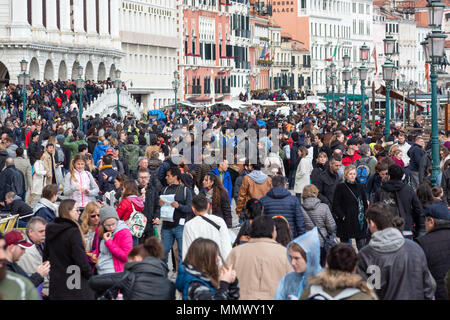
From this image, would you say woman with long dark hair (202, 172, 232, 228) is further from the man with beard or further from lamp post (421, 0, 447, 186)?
the man with beard

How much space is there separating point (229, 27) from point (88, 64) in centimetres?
2584

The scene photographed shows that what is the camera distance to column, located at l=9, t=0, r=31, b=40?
58.2 meters

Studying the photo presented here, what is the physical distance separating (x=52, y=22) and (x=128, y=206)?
168ft

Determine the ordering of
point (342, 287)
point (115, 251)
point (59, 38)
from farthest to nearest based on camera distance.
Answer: point (59, 38) → point (115, 251) → point (342, 287)

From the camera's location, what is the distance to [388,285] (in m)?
8.50

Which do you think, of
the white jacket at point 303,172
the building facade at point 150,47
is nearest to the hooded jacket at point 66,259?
the white jacket at point 303,172

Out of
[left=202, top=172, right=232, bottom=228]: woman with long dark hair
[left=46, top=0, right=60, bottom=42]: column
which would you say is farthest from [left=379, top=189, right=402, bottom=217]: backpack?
[left=46, top=0, right=60, bottom=42]: column

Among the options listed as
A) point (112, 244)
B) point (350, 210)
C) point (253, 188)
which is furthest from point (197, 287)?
point (253, 188)

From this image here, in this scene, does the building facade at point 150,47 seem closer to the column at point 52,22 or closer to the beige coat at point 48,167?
the column at point 52,22

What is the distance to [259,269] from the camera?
8.59 meters

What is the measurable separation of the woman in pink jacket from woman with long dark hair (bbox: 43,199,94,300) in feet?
1.29

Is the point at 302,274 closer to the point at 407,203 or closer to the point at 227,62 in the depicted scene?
the point at 407,203

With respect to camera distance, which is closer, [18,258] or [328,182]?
[18,258]
